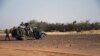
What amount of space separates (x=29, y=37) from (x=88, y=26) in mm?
55738

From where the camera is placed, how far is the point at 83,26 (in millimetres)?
89938

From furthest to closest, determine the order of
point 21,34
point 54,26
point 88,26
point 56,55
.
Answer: point 54,26 → point 88,26 → point 21,34 → point 56,55

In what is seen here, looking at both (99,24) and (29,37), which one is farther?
(99,24)

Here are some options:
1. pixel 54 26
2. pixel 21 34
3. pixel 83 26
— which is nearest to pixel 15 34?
pixel 21 34

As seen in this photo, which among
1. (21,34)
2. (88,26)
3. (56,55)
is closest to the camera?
(56,55)

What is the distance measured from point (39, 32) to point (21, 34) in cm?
236

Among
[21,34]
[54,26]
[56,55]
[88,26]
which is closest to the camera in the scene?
[56,55]

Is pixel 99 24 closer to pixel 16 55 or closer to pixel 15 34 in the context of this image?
pixel 15 34

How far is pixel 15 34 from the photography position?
35.2m

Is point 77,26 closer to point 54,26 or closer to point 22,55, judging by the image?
point 54,26

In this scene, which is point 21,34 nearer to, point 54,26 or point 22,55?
point 22,55

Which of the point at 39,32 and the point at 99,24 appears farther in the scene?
the point at 99,24

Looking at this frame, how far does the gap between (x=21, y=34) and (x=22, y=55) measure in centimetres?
1958

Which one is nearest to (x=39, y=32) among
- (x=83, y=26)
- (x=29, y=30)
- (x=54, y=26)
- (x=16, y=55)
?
(x=29, y=30)
